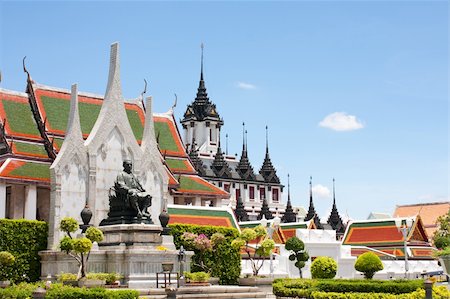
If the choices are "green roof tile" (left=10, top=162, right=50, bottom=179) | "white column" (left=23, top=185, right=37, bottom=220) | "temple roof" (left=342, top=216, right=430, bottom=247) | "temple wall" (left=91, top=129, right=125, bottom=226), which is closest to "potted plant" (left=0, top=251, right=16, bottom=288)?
"white column" (left=23, top=185, right=37, bottom=220)

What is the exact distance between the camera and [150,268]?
26.9 meters

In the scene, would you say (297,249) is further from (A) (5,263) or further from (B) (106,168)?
(A) (5,263)

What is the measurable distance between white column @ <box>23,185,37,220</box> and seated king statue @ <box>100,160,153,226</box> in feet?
12.3

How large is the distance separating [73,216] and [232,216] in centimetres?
1147

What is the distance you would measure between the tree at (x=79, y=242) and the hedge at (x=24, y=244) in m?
1.70

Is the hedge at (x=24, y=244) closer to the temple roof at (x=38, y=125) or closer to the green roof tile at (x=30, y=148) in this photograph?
the temple roof at (x=38, y=125)

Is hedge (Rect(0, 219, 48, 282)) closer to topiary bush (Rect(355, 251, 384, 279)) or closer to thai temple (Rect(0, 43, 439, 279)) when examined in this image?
thai temple (Rect(0, 43, 439, 279))

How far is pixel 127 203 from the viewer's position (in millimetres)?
28969

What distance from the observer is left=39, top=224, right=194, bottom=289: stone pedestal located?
26562 mm

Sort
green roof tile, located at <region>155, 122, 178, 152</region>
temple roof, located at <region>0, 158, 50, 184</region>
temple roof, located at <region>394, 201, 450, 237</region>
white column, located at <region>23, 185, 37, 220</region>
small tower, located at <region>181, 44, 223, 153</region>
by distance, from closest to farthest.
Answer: temple roof, located at <region>0, 158, 50, 184</region> < white column, located at <region>23, 185, 37, 220</region> < green roof tile, located at <region>155, 122, 178, 152</region> < temple roof, located at <region>394, 201, 450, 237</region> < small tower, located at <region>181, 44, 223, 153</region>

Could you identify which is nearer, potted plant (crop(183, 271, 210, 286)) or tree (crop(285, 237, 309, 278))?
potted plant (crop(183, 271, 210, 286))

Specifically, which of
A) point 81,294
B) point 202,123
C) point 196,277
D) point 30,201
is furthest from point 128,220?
point 202,123

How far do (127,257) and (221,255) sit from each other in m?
8.09

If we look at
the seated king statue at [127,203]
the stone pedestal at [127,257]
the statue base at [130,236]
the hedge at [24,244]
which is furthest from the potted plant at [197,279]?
the hedge at [24,244]
